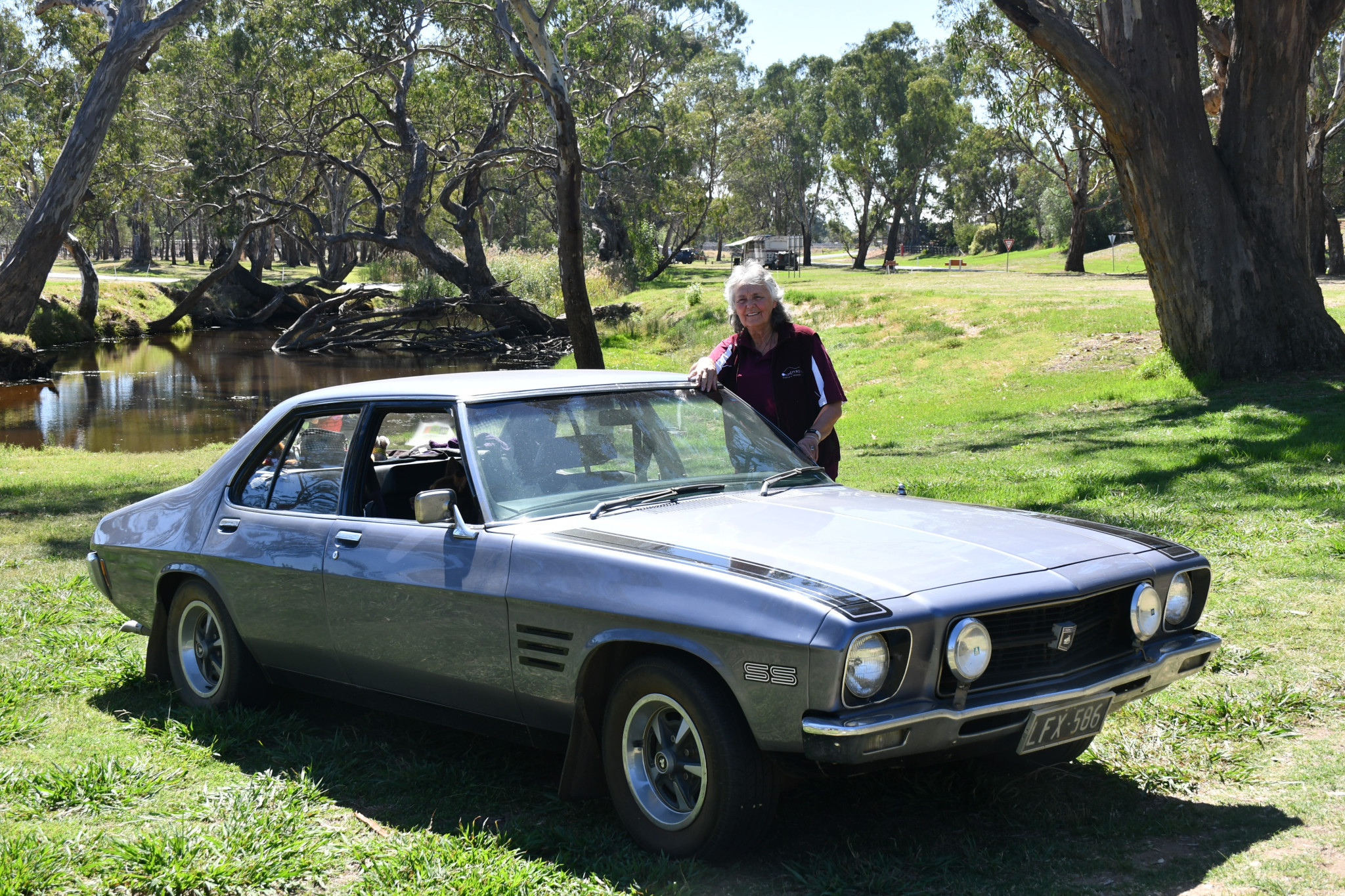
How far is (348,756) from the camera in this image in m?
5.02

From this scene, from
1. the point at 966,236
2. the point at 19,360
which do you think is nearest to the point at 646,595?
the point at 19,360

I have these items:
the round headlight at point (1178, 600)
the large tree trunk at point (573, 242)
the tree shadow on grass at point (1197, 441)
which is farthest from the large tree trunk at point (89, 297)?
the round headlight at point (1178, 600)

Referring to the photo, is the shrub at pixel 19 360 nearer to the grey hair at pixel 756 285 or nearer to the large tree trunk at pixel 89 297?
the large tree trunk at pixel 89 297

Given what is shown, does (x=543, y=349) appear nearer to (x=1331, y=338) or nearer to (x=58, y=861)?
(x=1331, y=338)

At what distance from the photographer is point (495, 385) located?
16.3ft

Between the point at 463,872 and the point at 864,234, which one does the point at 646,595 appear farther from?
the point at 864,234

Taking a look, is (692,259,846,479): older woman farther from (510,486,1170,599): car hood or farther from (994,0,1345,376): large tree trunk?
(994,0,1345,376): large tree trunk

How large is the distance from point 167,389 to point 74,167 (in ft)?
47.8

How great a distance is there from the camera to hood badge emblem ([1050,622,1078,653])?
3779mm

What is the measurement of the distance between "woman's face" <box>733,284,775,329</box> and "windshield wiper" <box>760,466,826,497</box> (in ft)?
4.20

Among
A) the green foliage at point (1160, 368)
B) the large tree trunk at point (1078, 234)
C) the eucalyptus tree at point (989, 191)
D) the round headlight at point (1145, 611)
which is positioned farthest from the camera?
the eucalyptus tree at point (989, 191)

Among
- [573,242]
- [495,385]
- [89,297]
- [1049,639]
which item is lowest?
[1049,639]

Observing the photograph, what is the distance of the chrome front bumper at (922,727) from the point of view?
3379 mm

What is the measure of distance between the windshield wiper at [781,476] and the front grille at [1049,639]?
137 cm
